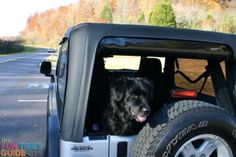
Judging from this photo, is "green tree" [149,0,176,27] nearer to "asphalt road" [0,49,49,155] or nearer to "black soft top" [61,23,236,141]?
"asphalt road" [0,49,49,155]

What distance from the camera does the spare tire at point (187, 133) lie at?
111 inches

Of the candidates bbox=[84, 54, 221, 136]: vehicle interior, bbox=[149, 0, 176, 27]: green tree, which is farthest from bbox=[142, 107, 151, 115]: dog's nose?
bbox=[149, 0, 176, 27]: green tree

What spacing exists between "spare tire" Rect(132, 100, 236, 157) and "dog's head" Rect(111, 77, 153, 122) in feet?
0.56

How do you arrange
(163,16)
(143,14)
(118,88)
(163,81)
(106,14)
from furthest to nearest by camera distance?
(106,14), (143,14), (163,16), (163,81), (118,88)

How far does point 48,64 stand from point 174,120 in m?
3.24

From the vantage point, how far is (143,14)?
59.6 metres

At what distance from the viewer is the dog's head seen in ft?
10.1

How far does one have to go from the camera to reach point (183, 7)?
5616 cm

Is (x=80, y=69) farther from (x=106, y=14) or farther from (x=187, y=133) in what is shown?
(x=106, y=14)

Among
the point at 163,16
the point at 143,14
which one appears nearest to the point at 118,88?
the point at 163,16

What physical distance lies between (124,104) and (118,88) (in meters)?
0.12

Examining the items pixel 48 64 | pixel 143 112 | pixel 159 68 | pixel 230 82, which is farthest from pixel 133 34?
pixel 48 64

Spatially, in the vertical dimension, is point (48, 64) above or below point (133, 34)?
below

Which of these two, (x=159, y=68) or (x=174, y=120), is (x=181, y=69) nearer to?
(x=159, y=68)
